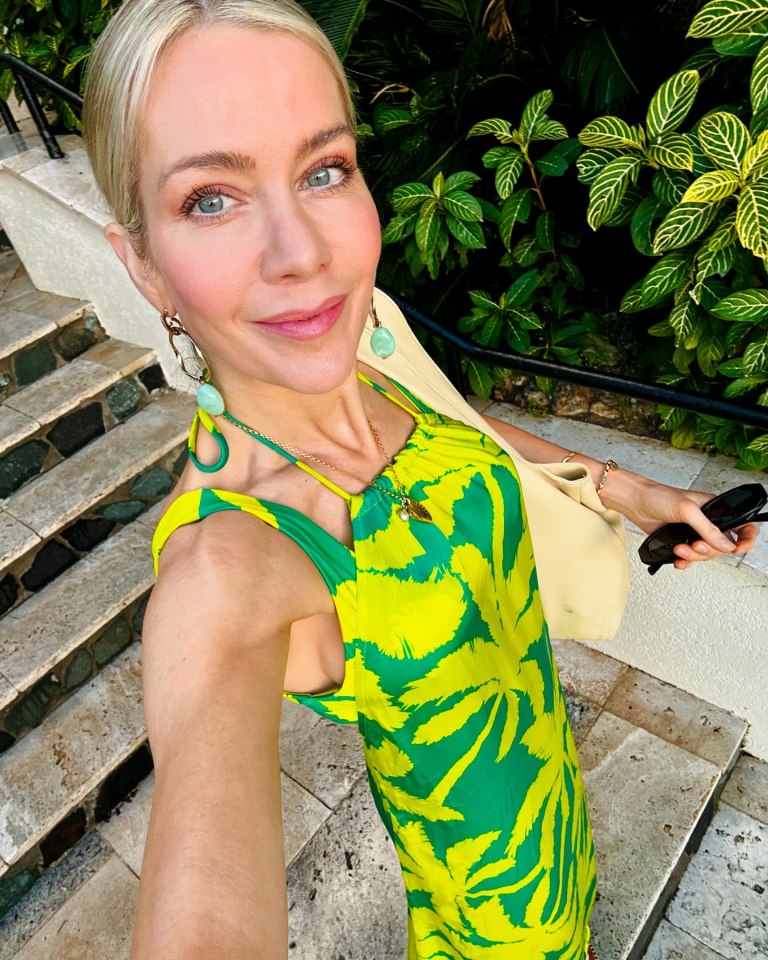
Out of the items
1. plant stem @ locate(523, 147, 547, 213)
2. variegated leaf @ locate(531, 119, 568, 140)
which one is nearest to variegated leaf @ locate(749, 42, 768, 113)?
variegated leaf @ locate(531, 119, 568, 140)

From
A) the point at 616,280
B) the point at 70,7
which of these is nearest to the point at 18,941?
the point at 616,280

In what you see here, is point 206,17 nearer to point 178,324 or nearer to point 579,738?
point 178,324

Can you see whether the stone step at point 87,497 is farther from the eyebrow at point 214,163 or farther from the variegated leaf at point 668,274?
the eyebrow at point 214,163

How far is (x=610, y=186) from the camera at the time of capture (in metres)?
1.85

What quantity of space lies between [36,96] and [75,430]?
5.36 ft

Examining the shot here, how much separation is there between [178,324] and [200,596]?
49cm

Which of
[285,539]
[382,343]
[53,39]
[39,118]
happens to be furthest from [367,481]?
[53,39]

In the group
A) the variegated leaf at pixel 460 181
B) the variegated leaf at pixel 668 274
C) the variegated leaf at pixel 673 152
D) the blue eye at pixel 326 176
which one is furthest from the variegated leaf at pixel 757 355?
the blue eye at pixel 326 176

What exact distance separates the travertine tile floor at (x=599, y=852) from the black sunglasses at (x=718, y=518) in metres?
1.17

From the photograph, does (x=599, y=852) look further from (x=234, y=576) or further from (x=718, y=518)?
(x=234, y=576)

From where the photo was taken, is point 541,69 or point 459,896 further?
point 541,69

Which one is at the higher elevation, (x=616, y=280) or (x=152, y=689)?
(x=152, y=689)

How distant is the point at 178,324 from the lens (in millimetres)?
1091

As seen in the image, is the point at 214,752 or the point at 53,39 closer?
the point at 214,752
